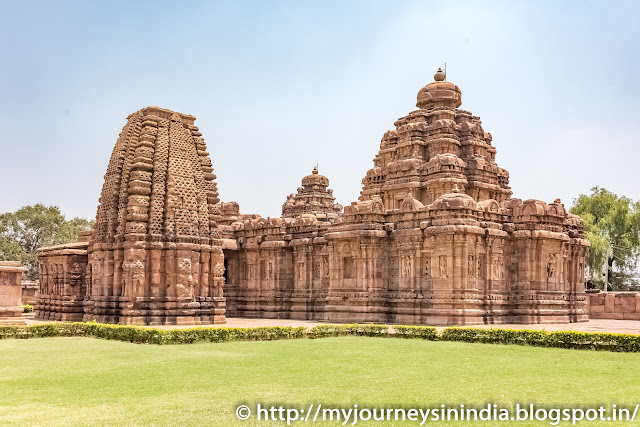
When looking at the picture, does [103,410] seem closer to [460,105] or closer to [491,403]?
[491,403]

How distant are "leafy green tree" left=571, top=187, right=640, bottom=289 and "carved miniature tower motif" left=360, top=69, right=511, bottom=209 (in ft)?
46.2

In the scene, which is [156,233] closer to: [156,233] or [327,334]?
[156,233]

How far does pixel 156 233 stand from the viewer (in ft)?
83.9

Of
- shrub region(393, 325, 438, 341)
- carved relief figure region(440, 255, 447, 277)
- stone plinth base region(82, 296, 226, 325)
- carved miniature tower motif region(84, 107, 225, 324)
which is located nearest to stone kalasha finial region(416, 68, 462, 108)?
carved relief figure region(440, 255, 447, 277)

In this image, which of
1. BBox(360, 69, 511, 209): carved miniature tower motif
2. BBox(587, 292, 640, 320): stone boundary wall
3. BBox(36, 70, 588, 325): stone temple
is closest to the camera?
BBox(36, 70, 588, 325): stone temple

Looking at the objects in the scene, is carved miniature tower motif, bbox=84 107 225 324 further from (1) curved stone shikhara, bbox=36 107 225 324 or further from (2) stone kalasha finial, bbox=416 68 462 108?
(2) stone kalasha finial, bbox=416 68 462 108

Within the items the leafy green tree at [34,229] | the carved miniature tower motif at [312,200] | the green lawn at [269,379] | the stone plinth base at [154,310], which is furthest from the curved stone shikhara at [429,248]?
the leafy green tree at [34,229]

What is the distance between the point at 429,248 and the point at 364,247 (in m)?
2.74

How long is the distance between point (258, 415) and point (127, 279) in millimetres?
17284

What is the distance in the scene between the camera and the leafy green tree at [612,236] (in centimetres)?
4425

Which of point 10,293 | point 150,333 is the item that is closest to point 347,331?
point 150,333

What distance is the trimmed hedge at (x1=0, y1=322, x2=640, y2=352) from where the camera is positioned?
17.8 metres

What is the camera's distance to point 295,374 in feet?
40.8

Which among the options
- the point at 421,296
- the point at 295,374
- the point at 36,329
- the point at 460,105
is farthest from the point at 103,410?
the point at 460,105
